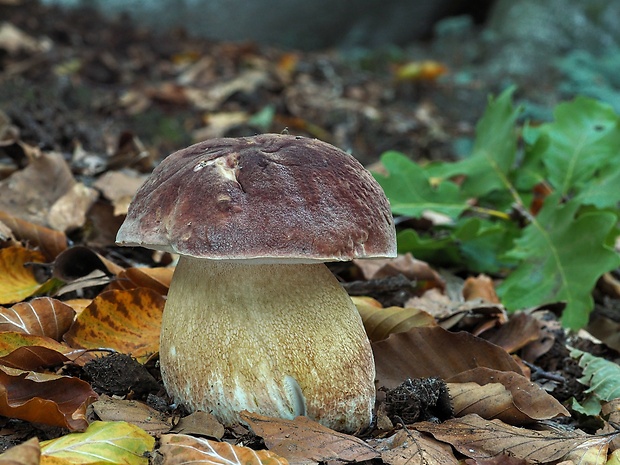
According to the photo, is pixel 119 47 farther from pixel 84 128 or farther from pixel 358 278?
pixel 358 278

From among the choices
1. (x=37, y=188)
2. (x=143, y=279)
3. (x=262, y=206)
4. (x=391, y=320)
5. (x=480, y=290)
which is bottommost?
(x=480, y=290)

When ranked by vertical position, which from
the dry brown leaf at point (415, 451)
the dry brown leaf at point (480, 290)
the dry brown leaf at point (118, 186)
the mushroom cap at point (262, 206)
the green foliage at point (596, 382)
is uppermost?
the mushroom cap at point (262, 206)

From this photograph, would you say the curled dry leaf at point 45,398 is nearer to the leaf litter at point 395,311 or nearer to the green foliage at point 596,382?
the leaf litter at point 395,311

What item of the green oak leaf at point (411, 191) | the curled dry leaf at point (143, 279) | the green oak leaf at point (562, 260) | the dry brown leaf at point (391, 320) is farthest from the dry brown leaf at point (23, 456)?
the green oak leaf at point (411, 191)

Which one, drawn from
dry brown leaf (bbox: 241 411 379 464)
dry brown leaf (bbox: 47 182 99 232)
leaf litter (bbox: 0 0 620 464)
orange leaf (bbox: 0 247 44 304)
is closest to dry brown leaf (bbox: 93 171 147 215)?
leaf litter (bbox: 0 0 620 464)

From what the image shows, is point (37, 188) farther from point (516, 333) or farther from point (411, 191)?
point (516, 333)

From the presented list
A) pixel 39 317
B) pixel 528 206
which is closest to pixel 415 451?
pixel 39 317

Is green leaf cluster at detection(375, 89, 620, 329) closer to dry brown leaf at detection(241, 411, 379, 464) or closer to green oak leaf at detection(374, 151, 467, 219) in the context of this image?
green oak leaf at detection(374, 151, 467, 219)
